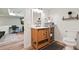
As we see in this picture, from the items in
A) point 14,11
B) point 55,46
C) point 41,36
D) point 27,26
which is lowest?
point 55,46

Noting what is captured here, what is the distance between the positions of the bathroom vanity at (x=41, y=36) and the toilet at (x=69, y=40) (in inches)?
6.7

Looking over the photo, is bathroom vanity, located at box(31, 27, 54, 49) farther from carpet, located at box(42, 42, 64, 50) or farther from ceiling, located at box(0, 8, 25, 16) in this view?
ceiling, located at box(0, 8, 25, 16)

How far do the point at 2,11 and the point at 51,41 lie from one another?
70 cm

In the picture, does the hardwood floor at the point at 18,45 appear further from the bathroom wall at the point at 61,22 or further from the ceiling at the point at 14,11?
the bathroom wall at the point at 61,22

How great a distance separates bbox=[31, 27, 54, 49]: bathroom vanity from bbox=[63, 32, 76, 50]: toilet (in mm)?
170

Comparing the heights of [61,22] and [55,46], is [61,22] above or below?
above

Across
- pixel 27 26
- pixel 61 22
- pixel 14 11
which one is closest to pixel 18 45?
pixel 27 26

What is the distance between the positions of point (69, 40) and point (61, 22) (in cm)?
24

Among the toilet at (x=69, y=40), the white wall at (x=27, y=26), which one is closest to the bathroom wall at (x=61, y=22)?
the toilet at (x=69, y=40)

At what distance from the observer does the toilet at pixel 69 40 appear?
1.09 meters

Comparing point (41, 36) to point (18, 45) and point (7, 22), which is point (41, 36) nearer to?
point (18, 45)

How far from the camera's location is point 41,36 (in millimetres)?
1118
